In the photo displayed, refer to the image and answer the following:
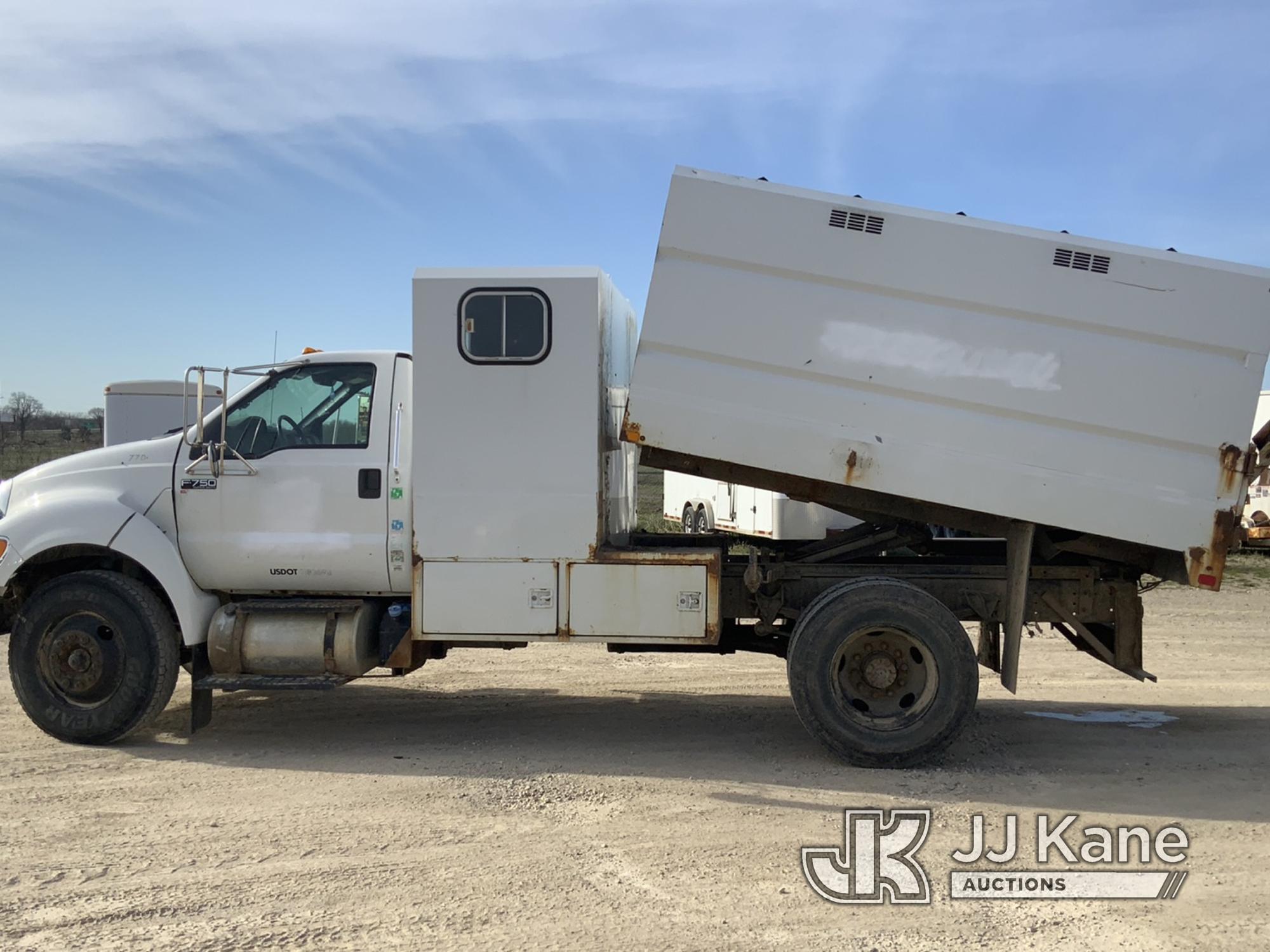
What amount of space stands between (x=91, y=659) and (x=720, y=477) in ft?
13.6

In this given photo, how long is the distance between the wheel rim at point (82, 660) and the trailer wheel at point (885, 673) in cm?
427

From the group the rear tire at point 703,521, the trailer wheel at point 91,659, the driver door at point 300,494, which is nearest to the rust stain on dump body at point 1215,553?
the driver door at point 300,494

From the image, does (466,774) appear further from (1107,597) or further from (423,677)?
(1107,597)

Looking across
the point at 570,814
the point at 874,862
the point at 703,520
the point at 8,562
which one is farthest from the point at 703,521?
the point at 874,862

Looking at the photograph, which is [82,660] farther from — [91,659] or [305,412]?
[305,412]

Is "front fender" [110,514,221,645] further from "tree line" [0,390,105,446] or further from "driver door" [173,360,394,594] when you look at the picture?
"tree line" [0,390,105,446]

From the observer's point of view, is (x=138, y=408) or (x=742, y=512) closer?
(x=138, y=408)

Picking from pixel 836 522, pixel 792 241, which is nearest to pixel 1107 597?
pixel 792 241

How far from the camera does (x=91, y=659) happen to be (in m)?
6.67

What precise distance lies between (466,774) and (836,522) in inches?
356

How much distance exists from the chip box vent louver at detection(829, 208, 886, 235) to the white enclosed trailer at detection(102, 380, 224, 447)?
11.7 metres

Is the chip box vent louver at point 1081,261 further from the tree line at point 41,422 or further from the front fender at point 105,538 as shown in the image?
the tree line at point 41,422

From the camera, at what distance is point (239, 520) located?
6.83m

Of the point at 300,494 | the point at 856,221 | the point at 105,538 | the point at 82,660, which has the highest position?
the point at 856,221
